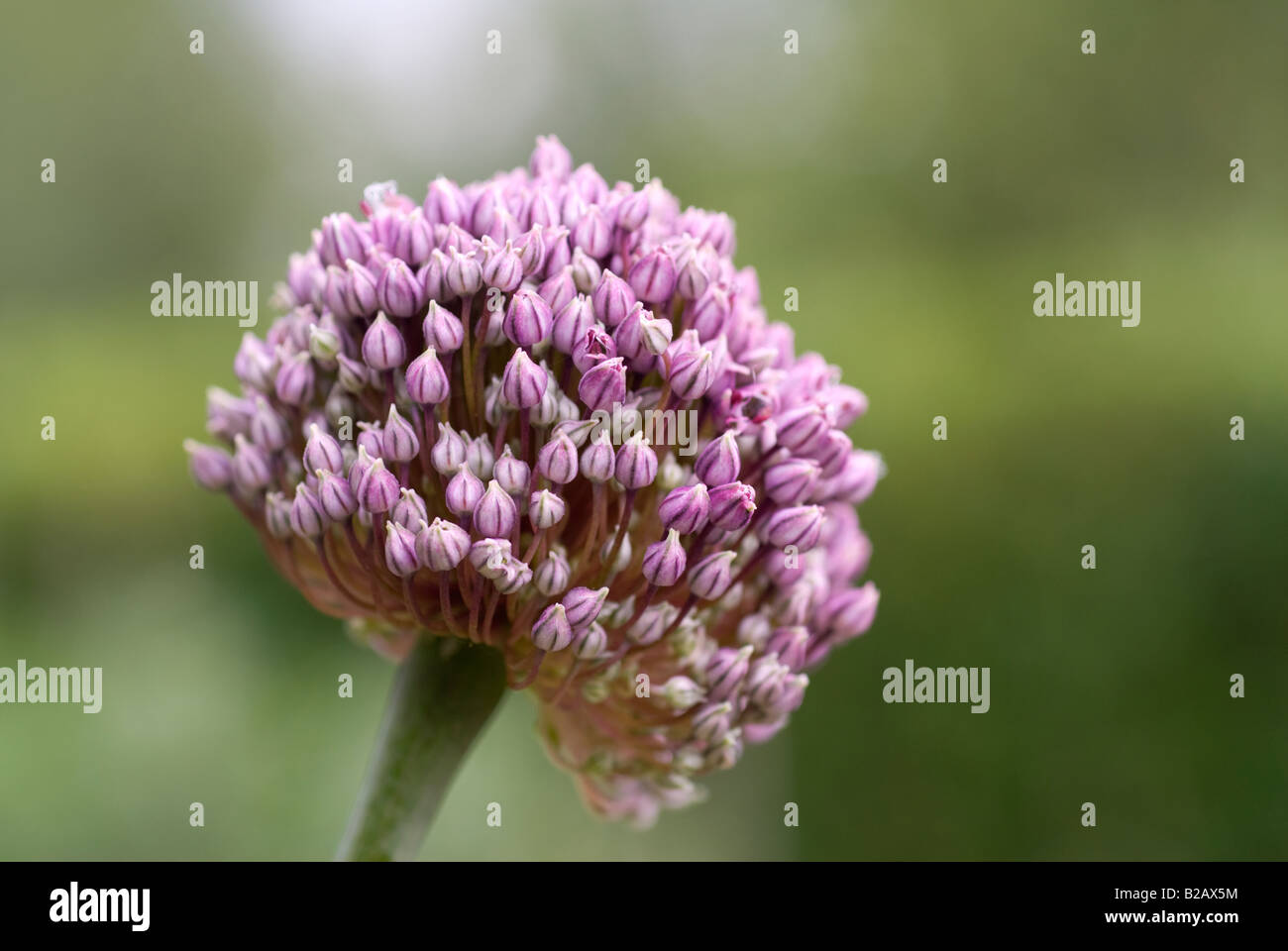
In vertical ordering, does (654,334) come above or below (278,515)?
above

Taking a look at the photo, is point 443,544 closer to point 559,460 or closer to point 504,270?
point 559,460

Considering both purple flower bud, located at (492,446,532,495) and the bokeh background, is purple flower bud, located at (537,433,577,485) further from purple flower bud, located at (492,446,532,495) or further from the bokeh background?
the bokeh background

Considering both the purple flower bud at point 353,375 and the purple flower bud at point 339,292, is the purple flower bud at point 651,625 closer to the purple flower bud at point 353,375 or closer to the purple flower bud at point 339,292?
the purple flower bud at point 353,375

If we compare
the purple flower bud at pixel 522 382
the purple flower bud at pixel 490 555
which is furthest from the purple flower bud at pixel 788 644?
the purple flower bud at pixel 522 382
